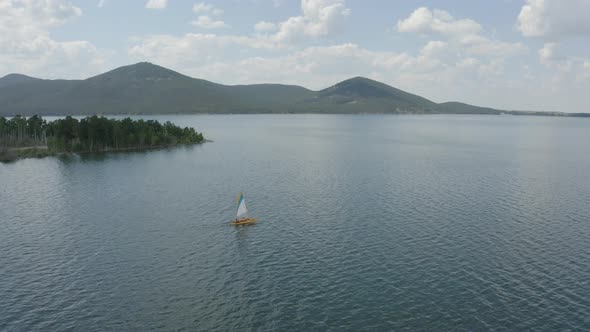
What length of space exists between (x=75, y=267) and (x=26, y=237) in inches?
876

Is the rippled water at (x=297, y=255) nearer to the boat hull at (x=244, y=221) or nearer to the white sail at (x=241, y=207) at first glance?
the boat hull at (x=244, y=221)

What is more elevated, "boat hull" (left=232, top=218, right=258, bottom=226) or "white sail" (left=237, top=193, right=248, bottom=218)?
"white sail" (left=237, top=193, right=248, bottom=218)

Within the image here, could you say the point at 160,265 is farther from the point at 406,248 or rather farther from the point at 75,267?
the point at 406,248

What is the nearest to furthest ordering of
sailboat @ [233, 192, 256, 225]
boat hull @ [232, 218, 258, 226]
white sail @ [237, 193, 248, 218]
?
boat hull @ [232, 218, 258, 226] → sailboat @ [233, 192, 256, 225] → white sail @ [237, 193, 248, 218]

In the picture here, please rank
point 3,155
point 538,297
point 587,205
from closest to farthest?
point 538,297 < point 587,205 < point 3,155

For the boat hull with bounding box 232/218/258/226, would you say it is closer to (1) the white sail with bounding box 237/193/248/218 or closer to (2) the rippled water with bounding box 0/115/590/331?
(1) the white sail with bounding box 237/193/248/218

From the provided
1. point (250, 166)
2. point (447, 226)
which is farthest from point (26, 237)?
point (250, 166)

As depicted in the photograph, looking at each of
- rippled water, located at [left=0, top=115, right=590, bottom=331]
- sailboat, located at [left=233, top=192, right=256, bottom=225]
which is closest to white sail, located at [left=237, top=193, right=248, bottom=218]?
sailboat, located at [left=233, top=192, right=256, bottom=225]

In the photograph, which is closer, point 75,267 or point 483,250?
point 75,267

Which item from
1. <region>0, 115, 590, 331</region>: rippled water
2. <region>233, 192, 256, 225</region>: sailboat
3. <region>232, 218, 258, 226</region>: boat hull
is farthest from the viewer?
<region>233, 192, 256, 225</region>: sailboat

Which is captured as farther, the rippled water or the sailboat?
the sailboat

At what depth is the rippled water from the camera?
56.2 m

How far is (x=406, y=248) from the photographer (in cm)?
7938

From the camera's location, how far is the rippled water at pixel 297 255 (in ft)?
184
